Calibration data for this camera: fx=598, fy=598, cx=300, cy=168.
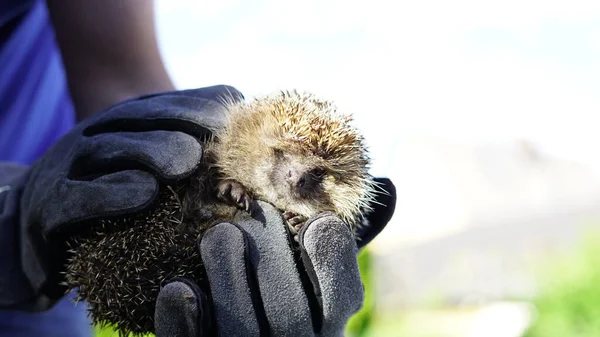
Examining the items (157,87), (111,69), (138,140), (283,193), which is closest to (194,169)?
(138,140)

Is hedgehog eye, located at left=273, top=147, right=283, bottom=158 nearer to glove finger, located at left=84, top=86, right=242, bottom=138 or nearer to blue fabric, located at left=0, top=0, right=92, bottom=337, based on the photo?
glove finger, located at left=84, top=86, right=242, bottom=138

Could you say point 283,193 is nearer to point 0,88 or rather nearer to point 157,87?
point 157,87

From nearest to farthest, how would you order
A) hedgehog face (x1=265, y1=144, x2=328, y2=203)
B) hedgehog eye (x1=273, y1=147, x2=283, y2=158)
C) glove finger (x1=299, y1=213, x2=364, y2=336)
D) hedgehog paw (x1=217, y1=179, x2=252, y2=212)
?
glove finger (x1=299, y1=213, x2=364, y2=336), hedgehog paw (x1=217, y1=179, x2=252, y2=212), hedgehog face (x1=265, y1=144, x2=328, y2=203), hedgehog eye (x1=273, y1=147, x2=283, y2=158)

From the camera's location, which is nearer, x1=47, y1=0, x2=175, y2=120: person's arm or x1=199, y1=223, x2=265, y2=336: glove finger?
x1=199, y1=223, x2=265, y2=336: glove finger

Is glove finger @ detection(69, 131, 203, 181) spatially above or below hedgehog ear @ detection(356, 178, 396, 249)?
above

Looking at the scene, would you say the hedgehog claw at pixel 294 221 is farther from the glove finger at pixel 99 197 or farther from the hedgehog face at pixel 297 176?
the glove finger at pixel 99 197

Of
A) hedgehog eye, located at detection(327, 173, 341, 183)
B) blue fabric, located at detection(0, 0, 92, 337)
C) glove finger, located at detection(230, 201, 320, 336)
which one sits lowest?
blue fabric, located at detection(0, 0, 92, 337)

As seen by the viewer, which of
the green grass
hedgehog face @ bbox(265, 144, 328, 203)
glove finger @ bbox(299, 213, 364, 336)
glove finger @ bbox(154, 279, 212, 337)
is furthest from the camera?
the green grass

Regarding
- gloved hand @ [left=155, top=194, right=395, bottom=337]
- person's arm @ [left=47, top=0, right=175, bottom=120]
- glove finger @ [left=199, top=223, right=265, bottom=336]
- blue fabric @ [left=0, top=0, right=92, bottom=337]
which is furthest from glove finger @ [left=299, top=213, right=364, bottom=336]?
blue fabric @ [left=0, top=0, right=92, bottom=337]
